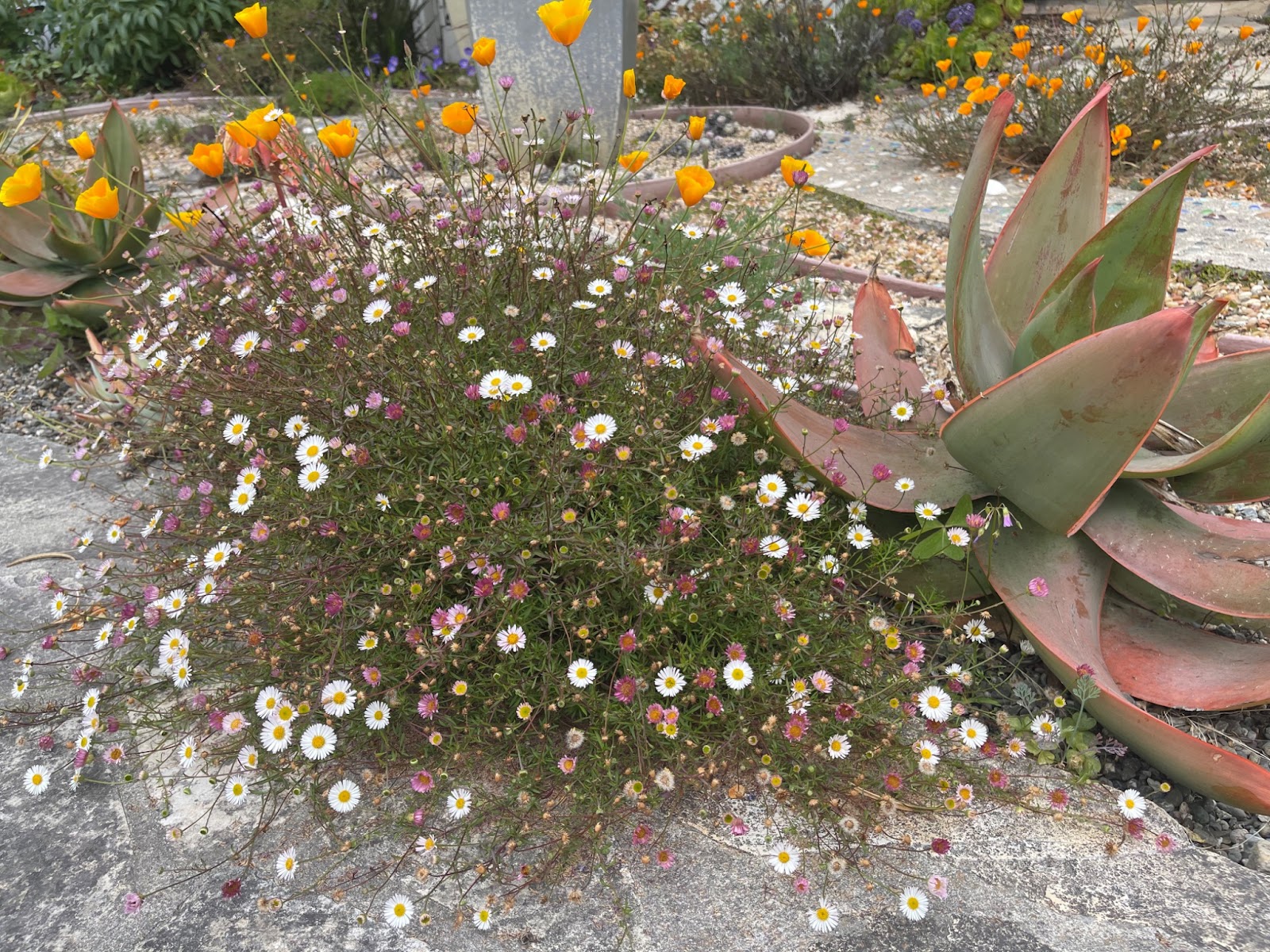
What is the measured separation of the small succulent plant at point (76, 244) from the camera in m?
3.68

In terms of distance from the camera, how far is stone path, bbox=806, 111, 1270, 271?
4.20m

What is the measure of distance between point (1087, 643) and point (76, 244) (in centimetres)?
386

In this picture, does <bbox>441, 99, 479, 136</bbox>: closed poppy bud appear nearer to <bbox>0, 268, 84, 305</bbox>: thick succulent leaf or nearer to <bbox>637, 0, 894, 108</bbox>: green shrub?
<bbox>0, 268, 84, 305</bbox>: thick succulent leaf

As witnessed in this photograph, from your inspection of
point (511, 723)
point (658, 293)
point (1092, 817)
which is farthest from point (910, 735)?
point (658, 293)

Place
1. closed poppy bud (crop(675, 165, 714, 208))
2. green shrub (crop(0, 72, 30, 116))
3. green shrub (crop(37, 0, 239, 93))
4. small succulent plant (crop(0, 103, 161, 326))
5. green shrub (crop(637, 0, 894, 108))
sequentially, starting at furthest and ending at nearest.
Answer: green shrub (crop(37, 0, 239, 93)) → green shrub (crop(0, 72, 30, 116)) → green shrub (crop(637, 0, 894, 108)) → small succulent plant (crop(0, 103, 161, 326)) → closed poppy bud (crop(675, 165, 714, 208))

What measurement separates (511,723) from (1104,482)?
4.30ft

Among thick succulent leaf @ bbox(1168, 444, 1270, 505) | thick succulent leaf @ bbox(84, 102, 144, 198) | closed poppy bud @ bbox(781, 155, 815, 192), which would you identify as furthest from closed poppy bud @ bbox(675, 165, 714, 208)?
thick succulent leaf @ bbox(84, 102, 144, 198)

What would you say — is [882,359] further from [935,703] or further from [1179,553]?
[935,703]

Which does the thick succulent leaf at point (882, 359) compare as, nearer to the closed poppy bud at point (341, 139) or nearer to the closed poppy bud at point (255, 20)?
the closed poppy bud at point (341, 139)

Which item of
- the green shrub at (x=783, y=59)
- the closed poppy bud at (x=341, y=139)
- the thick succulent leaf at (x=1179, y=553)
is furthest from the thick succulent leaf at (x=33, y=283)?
the green shrub at (x=783, y=59)

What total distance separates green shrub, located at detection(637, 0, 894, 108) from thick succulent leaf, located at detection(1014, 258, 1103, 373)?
544 centimetres

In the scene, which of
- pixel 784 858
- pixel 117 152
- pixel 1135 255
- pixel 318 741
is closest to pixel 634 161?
pixel 1135 255

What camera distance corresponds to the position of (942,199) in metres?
5.20

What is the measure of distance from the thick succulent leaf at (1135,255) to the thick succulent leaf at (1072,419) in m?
0.39
